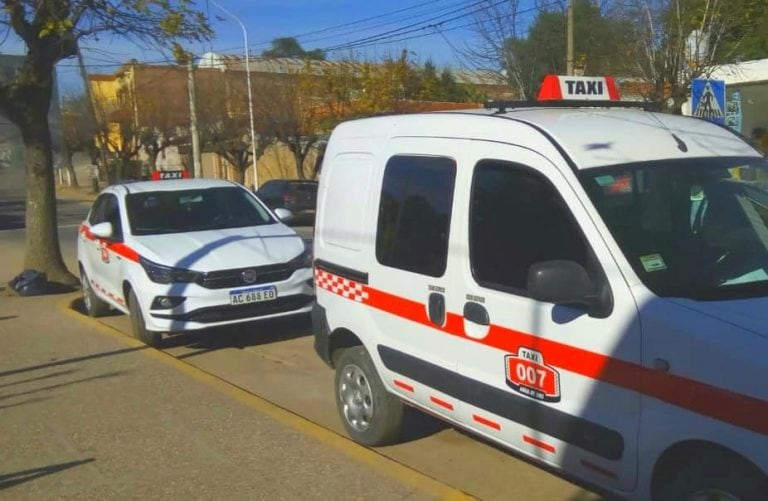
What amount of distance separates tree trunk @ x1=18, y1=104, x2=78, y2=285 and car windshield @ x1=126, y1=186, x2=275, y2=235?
4160 mm

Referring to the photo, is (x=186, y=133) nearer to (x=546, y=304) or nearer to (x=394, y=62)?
(x=394, y=62)

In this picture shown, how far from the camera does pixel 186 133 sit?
5147cm

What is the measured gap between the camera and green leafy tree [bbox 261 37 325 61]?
4447 centimetres

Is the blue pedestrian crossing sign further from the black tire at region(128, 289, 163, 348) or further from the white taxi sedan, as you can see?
the black tire at region(128, 289, 163, 348)

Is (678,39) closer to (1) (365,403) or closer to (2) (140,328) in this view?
(2) (140,328)

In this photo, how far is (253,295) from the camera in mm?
8492

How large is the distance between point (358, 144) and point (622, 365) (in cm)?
255

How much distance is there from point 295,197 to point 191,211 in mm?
20272

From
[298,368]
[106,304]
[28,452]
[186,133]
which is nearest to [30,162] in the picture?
[106,304]

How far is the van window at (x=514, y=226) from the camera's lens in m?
4.05

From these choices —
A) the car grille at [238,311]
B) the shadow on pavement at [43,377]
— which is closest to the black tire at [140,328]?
the car grille at [238,311]

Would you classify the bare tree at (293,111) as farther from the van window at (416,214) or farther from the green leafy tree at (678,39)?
the van window at (416,214)

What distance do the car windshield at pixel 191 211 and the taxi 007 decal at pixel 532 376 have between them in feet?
19.0

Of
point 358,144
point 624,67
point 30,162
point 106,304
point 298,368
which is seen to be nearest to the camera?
point 358,144
